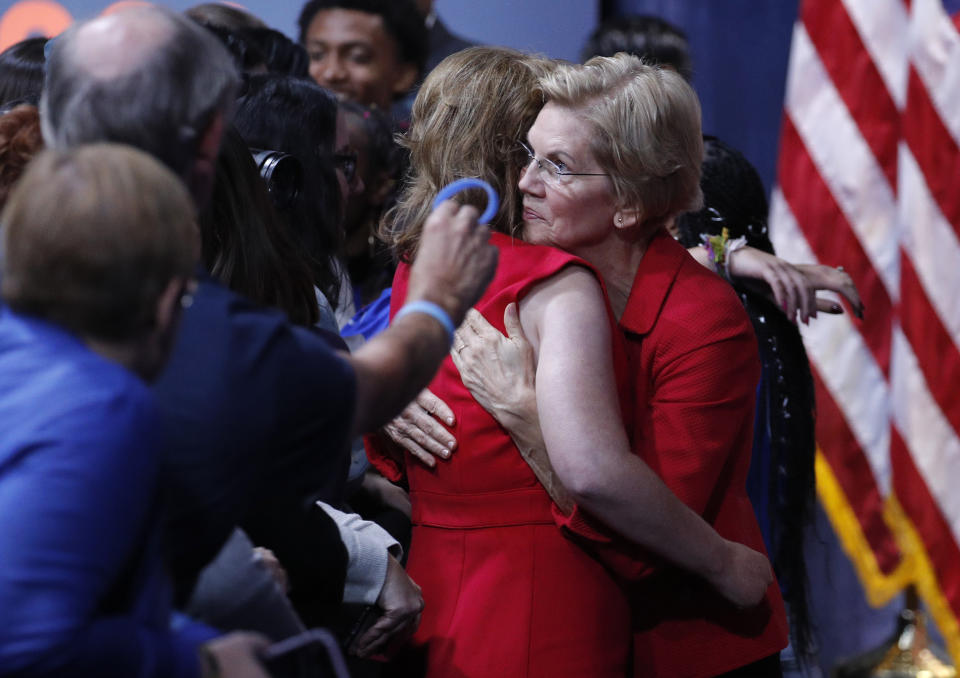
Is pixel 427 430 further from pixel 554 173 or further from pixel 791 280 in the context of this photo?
pixel 791 280

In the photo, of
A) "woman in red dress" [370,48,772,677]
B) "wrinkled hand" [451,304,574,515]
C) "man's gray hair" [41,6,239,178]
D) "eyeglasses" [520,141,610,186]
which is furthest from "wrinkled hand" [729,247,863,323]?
A: "man's gray hair" [41,6,239,178]

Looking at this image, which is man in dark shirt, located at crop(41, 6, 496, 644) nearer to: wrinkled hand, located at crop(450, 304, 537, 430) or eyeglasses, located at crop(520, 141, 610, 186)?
wrinkled hand, located at crop(450, 304, 537, 430)

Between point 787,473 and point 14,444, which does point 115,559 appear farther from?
point 787,473

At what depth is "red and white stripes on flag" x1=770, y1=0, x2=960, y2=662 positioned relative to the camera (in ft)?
10.4

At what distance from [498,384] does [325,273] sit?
2.09ft

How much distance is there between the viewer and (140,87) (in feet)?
3.39

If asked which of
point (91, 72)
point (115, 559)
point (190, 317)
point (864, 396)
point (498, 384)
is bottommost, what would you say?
point (864, 396)

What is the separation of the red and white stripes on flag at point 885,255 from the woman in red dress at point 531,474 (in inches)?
66.4

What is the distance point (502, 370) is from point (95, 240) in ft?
2.73

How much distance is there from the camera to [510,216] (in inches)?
70.6

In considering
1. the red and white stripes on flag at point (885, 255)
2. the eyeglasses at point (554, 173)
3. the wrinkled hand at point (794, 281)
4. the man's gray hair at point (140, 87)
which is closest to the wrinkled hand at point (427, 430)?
the eyeglasses at point (554, 173)

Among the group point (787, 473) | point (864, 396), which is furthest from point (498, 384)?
point (864, 396)

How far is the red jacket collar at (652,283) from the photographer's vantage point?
170 cm

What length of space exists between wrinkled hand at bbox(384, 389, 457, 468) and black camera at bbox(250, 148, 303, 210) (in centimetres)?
44
